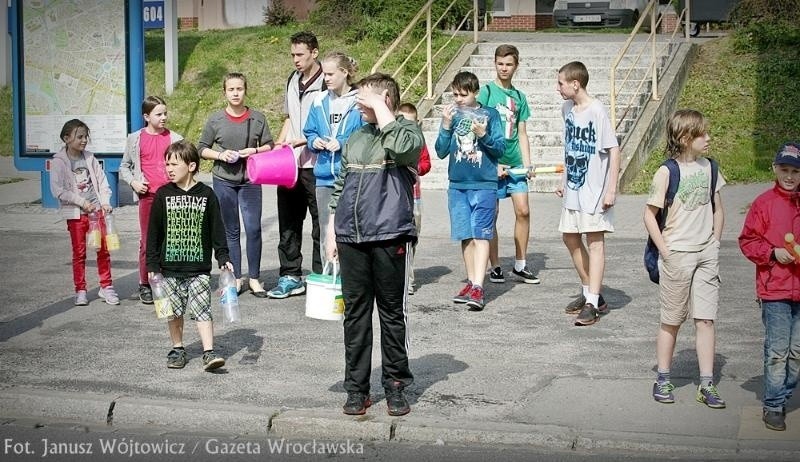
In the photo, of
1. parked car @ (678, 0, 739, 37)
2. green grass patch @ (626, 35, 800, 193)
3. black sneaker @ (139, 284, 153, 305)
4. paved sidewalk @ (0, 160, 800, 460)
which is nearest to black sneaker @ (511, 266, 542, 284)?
paved sidewalk @ (0, 160, 800, 460)

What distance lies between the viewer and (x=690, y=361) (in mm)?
8180

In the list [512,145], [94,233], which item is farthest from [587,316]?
[94,233]

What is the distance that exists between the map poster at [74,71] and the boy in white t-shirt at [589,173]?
804 centimetres

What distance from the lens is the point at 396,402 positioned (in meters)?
6.95

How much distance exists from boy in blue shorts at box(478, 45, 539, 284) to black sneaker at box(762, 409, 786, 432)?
405cm

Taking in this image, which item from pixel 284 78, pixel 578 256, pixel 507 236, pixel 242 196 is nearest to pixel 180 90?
pixel 284 78

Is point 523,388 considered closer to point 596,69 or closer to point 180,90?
point 596,69

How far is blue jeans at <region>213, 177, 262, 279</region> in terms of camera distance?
10.4 m

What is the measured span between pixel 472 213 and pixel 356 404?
3.36 metres

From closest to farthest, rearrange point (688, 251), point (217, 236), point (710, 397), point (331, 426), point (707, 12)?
point (331, 426) → point (710, 397) → point (688, 251) → point (217, 236) → point (707, 12)

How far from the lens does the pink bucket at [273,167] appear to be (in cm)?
991

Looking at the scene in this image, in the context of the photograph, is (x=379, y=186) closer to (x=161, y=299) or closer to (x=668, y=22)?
(x=161, y=299)

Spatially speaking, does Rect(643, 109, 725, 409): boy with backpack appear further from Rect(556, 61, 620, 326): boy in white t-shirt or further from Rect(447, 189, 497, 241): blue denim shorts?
Rect(447, 189, 497, 241): blue denim shorts

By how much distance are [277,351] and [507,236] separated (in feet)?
18.2
